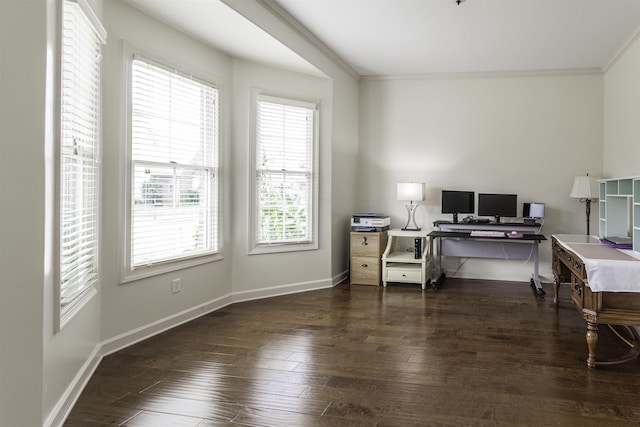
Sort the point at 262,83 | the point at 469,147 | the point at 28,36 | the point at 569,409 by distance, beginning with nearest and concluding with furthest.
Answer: the point at 28,36 → the point at 569,409 → the point at 262,83 → the point at 469,147

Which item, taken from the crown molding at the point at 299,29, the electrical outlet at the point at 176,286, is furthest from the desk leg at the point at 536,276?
the electrical outlet at the point at 176,286

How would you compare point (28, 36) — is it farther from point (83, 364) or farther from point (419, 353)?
point (419, 353)

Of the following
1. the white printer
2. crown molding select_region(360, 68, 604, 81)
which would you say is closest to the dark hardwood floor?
the white printer

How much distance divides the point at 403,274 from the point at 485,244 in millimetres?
1146

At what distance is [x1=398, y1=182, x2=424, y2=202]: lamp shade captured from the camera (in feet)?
20.5

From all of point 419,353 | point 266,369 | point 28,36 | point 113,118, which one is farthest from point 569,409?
point 113,118

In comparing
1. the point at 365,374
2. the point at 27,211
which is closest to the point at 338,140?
the point at 365,374

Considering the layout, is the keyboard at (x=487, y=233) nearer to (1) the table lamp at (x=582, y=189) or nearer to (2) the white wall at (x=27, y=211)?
(1) the table lamp at (x=582, y=189)

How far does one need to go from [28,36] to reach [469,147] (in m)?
5.48

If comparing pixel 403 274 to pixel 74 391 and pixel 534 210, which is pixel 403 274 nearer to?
pixel 534 210

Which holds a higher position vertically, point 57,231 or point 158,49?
point 158,49

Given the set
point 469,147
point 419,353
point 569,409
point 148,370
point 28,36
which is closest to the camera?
point 28,36

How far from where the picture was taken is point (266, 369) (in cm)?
324

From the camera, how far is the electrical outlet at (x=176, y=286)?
13.8ft
